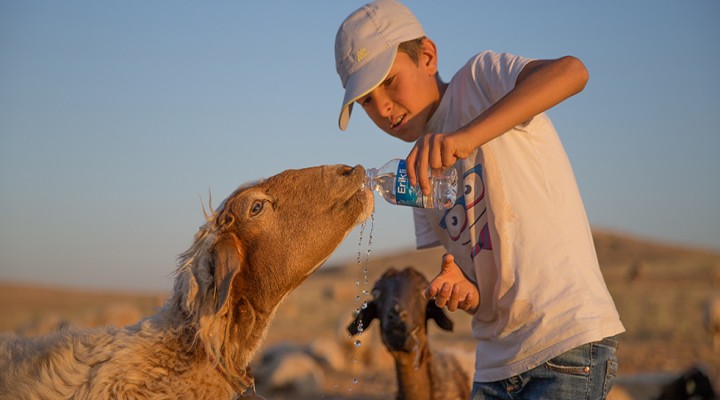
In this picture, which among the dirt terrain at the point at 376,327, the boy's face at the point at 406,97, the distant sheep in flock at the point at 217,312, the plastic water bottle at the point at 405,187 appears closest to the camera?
the distant sheep in flock at the point at 217,312

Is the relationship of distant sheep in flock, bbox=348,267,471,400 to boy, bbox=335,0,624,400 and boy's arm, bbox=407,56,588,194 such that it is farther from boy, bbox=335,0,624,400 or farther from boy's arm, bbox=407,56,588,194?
boy's arm, bbox=407,56,588,194

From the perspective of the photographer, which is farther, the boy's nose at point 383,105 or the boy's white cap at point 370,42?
the boy's nose at point 383,105

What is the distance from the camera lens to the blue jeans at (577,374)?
11.3 ft

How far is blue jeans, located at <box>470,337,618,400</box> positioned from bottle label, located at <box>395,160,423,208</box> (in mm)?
954

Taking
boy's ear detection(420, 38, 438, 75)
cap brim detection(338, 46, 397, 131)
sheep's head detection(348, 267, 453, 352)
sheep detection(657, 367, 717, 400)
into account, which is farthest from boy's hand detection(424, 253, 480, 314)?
sheep detection(657, 367, 717, 400)

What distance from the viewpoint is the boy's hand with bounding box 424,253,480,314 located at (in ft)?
12.0

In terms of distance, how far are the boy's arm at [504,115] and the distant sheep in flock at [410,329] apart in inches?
117

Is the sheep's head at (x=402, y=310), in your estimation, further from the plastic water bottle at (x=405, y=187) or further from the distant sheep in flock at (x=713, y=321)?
the distant sheep in flock at (x=713, y=321)

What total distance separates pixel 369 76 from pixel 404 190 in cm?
60

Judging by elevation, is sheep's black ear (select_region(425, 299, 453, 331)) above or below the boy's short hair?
below

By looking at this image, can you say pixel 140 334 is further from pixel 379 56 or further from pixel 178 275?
pixel 379 56

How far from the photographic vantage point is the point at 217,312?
344 centimetres


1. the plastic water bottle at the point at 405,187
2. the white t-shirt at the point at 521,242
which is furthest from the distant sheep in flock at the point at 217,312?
the white t-shirt at the point at 521,242

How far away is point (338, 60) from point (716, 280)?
114ft
